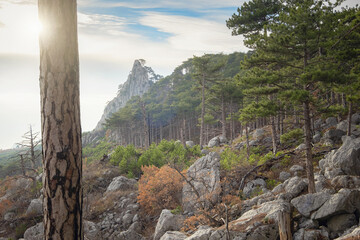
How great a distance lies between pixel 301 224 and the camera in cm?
759

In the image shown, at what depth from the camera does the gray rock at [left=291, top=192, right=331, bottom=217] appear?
7.70 m

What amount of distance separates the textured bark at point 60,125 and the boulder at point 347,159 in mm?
11803

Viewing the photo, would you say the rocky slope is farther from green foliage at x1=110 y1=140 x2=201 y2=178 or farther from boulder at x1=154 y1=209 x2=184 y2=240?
boulder at x1=154 y1=209 x2=184 y2=240

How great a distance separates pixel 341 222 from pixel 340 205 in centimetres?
50

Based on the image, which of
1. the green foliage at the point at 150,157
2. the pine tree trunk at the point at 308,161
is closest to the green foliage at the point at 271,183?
the pine tree trunk at the point at 308,161

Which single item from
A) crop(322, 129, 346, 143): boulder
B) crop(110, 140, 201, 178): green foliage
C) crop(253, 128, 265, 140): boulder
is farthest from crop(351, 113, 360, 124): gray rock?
crop(110, 140, 201, 178): green foliage

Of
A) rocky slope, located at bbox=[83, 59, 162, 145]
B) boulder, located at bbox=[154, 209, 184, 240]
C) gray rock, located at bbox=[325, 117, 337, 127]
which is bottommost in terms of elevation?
boulder, located at bbox=[154, 209, 184, 240]

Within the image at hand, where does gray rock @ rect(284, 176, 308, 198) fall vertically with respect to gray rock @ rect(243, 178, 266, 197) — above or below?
above

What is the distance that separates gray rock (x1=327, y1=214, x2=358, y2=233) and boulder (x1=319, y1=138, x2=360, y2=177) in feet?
12.9

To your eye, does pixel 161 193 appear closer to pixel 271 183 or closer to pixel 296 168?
pixel 271 183

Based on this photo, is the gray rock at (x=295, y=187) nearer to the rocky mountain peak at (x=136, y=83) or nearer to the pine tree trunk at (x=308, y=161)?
the pine tree trunk at (x=308, y=161)

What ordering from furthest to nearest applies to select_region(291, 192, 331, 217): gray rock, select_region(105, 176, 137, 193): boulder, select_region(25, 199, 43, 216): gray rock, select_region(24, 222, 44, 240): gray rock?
select_region(105, 176, 137, 193): boulder, select_region(25, 199, 43, 216): gray rock, select_region(24, 222, 44, 240): gray rock, select_region(291, 192, 331, 217): gray rock

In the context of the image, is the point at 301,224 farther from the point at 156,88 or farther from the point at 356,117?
the point at 156,88

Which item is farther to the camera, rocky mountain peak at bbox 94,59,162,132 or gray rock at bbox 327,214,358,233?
rocky mountain peak at bbox 94,59,162,132
